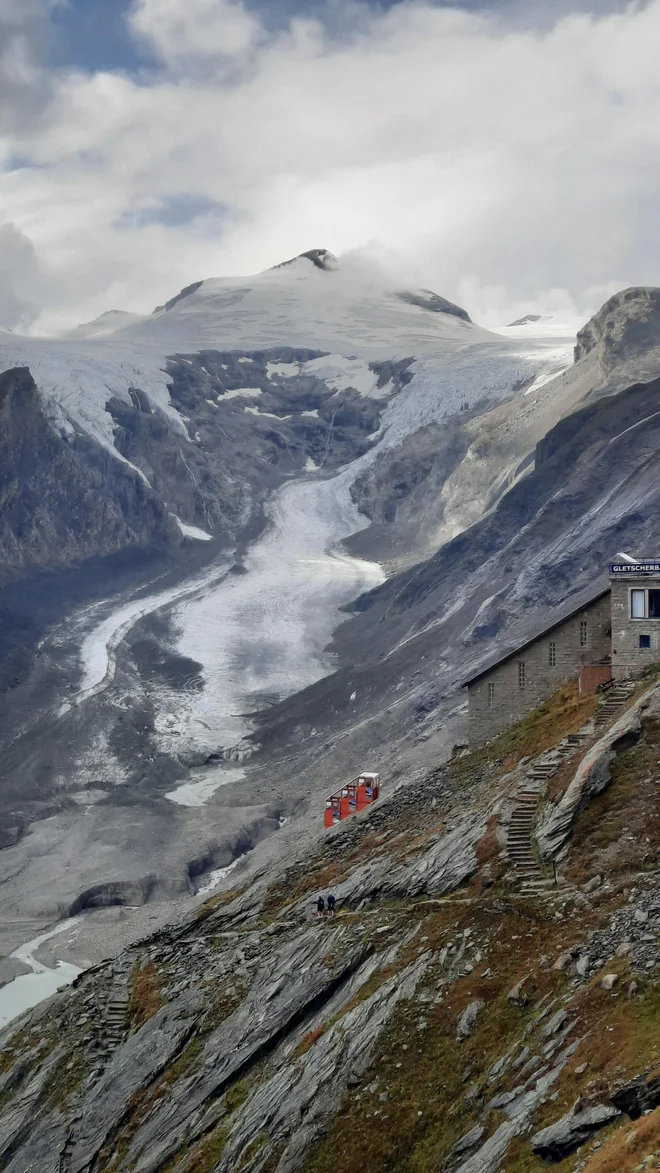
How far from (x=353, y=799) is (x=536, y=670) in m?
18.6

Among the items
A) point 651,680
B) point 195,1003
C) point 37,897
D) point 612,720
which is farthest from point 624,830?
point 37,897

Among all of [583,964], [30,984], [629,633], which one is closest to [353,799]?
[629,633]

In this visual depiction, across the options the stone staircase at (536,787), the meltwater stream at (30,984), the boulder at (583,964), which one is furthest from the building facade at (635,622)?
the meltwater stream at (30,984)

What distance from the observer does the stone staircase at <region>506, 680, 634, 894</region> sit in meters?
37.7

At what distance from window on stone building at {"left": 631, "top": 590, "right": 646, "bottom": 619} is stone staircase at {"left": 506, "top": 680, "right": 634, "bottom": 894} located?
2.87m

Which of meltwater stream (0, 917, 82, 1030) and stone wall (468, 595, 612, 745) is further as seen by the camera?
meltwater stream (0, 917, 82, 1030)

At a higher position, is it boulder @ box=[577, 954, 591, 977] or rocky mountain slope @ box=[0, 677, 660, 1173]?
boulder @ box=[577, 954, 591, 977]

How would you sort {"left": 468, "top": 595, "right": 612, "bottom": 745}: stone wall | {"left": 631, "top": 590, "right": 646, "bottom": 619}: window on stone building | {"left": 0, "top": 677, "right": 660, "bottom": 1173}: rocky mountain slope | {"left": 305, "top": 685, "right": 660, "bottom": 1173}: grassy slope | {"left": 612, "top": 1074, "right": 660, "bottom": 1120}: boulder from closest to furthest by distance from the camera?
{"left": 612, "top": 1074, "right": 660, "bottom": 1120}: boulder
{"left": 305, "top": 685, "right": 660, "bottom": 1173}: grassy slope
{"left": 0, "top": 677, "right": 660, "bottom": 1173}: rocky mountain slope
{"left": 631, "top": 590, "right": 646, "bottom": 619}: window on stone building
{"left": 468, "top": 595, "right": 612, "bottom": 745}: stone wall

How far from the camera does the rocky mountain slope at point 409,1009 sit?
28.5 meters

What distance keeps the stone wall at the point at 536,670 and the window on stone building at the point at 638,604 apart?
13.8 ft

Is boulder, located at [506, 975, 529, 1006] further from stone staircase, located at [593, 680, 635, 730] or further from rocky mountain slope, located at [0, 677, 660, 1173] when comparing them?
stone staircase, located at [593, 680, 635, 730]

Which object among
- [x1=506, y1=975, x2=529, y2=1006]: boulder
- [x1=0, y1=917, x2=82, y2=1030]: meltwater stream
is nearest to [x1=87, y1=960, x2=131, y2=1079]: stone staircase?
[x1=506, y1=975, x2=529, y2=1006]: boulder

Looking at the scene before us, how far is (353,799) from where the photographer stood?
71.9 meters

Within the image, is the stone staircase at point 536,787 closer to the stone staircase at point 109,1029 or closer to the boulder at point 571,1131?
the boulder at point 571,1131
